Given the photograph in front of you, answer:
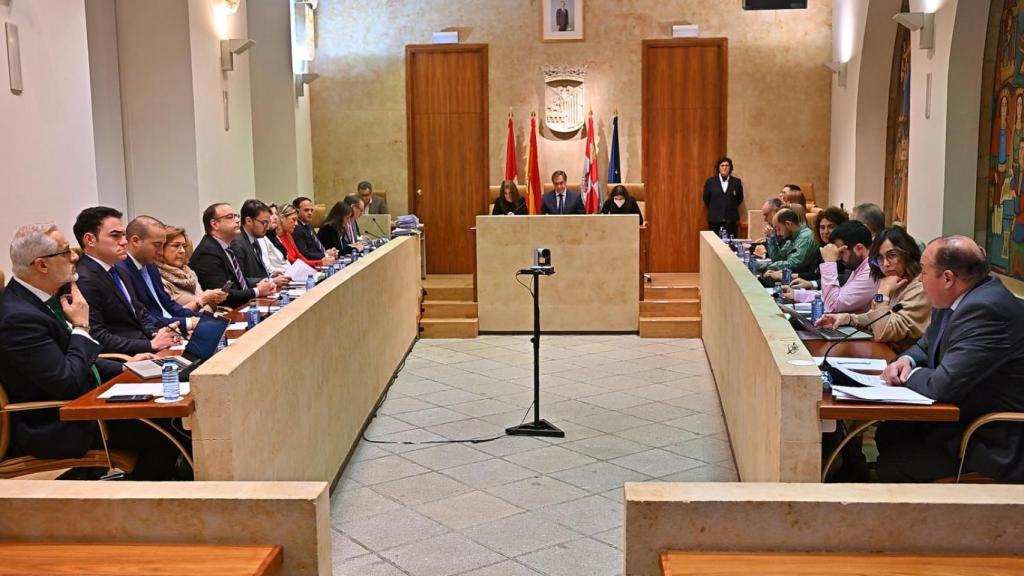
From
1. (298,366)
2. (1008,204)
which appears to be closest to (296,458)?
(298,366)

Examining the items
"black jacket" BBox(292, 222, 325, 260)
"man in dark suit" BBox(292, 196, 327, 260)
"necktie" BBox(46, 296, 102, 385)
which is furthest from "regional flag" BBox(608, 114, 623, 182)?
"necktie" BBox(46, 296, 102, 385)

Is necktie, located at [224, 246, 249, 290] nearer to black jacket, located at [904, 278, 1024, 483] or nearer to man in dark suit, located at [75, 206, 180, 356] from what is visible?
man in dark suit, located at [75, 206, 180, 356]

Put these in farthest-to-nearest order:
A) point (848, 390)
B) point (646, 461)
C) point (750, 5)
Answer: point (750, 5) → point (646, 461) → point (848, 390)

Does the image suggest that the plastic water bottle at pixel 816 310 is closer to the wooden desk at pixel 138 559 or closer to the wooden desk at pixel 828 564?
the wooden desk at pixel 828 564

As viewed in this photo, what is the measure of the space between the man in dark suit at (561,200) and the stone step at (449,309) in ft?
5.88

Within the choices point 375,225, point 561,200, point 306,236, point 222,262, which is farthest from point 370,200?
point 222,262

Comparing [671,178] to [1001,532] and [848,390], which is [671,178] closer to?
[848,390]

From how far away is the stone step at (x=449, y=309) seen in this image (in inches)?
395

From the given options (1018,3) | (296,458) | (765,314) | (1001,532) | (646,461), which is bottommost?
(646,461)

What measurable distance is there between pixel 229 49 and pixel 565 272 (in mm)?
3641

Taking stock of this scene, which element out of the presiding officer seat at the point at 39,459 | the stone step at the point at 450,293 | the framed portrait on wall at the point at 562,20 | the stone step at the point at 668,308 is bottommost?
the stone step at the point at 668,308

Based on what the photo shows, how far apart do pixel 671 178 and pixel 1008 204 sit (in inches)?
211

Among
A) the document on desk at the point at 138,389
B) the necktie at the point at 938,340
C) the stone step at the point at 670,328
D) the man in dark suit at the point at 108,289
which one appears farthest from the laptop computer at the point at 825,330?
the stone step at the point at 670,328

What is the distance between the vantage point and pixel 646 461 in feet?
19.1
